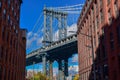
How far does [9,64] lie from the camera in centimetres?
5212

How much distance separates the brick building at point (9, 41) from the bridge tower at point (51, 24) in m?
66.1

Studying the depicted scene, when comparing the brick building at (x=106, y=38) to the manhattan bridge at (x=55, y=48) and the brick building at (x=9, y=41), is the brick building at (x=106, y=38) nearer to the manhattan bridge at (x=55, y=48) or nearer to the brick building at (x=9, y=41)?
the brick building at (x=9, y=41)

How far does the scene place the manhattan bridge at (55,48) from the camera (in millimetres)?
113688

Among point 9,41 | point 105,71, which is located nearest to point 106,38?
point 105,71

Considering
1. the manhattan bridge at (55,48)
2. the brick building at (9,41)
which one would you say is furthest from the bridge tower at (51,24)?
the brick building at (9,41)

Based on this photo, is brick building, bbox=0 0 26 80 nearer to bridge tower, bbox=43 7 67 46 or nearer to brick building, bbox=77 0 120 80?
brick building, bbox=77 0 120 80

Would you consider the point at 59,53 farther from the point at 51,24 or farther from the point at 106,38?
the point at 106,38

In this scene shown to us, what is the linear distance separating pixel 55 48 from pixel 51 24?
91.4 ft

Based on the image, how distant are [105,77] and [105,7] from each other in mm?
12520

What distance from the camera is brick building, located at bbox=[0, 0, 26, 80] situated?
4747 cm

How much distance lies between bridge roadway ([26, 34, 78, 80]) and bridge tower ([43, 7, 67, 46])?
22.2 ft

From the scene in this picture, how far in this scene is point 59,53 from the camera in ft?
412

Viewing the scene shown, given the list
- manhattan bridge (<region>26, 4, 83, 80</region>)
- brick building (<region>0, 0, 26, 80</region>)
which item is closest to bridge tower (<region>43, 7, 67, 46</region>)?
manhattan bridge (<region>26, 4, 83, 80</region>)

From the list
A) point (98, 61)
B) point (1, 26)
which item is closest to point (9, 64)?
point (1, 26)
